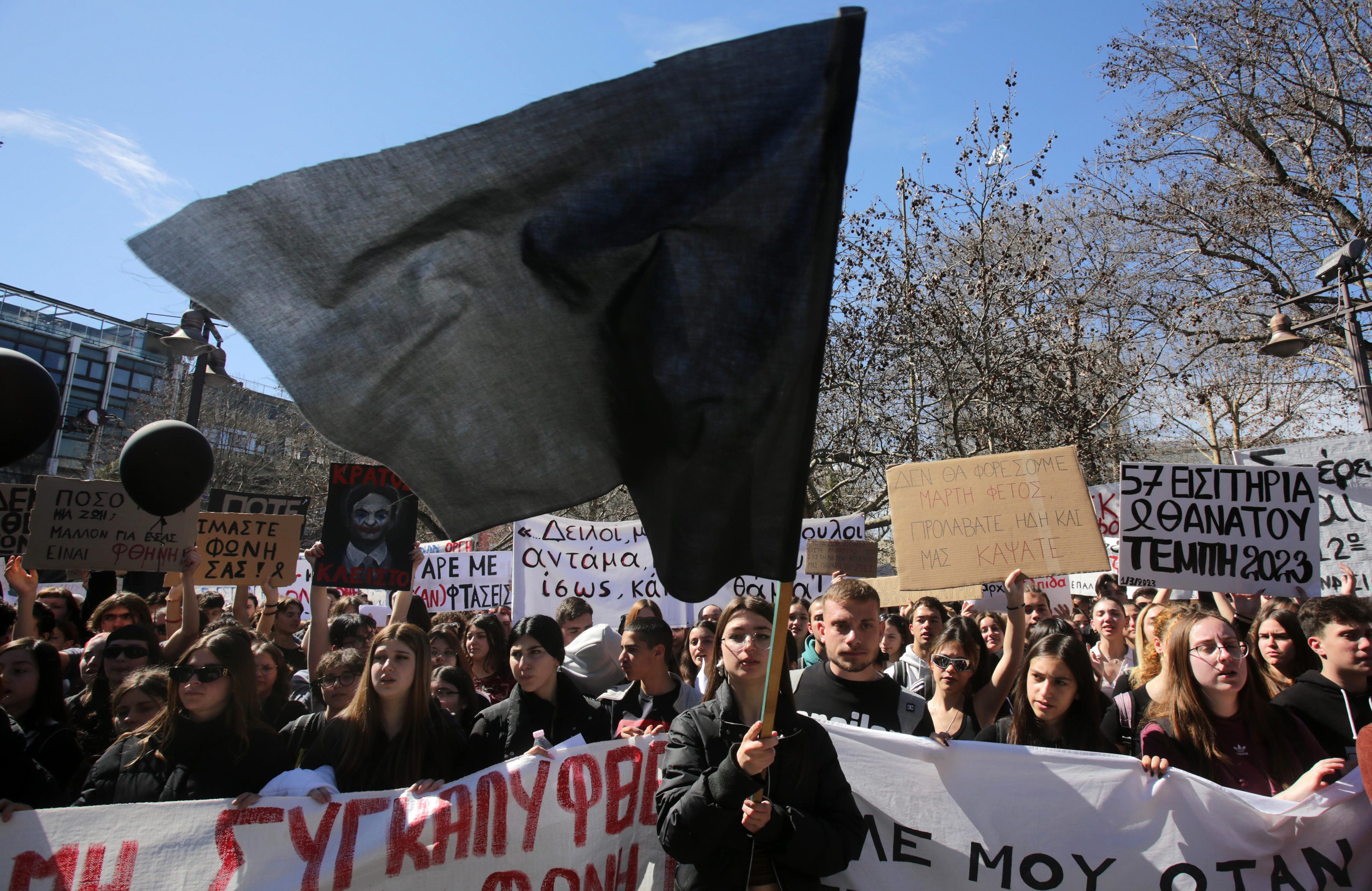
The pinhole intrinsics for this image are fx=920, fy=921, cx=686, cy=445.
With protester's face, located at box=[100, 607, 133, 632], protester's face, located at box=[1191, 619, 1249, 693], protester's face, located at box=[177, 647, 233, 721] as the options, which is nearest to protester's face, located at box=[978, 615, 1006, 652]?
protester's face, located at box=[1191, 619, 1249, 693]

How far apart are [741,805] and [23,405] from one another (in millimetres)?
2482

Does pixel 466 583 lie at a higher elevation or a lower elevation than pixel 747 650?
higher

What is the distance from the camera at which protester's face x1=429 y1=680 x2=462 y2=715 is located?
471 centimetres

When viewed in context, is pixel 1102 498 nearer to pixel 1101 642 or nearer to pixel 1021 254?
pixel 1101 642

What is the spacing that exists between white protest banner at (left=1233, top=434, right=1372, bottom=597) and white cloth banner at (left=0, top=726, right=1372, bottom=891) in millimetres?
4072

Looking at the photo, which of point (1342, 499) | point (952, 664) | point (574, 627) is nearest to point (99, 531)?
point (574, 627)

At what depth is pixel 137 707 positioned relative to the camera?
13.0ft

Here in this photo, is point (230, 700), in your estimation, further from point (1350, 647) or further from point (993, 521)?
point (1350, 647)

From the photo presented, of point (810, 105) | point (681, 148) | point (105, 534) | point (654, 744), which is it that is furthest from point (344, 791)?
point (105, 534)

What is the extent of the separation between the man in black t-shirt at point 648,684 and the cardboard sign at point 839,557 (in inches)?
166

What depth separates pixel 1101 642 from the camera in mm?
6375

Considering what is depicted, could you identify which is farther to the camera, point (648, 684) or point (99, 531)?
point (99, 531)

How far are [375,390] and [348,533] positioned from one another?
4521 mm

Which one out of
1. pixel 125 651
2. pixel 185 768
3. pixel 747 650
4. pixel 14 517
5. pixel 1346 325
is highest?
pixel 1346 325
